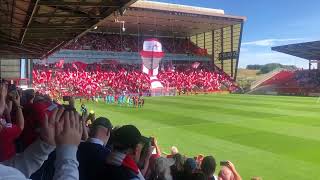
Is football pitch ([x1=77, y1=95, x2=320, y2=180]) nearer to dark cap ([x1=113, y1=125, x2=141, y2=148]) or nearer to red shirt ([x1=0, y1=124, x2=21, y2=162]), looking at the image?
red shirt ([x1=0, y1=124, x2=21, y2=162])

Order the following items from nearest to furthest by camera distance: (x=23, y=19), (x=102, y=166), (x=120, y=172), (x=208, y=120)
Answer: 1. (x=120, y=172)
2. (x=102, y=166)
3. (x=23, y=19)
4. (x=208, y=120)

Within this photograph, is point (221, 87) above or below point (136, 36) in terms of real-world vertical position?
below

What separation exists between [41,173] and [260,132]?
16.8m

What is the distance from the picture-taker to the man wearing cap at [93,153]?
379 centimetres

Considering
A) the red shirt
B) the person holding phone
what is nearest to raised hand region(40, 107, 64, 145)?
the red shirt

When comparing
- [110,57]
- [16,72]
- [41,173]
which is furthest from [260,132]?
[110,57]

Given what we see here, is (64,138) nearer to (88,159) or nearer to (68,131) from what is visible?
(68,131)

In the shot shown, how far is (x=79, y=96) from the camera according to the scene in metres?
50.5

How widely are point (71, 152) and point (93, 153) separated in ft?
4.92

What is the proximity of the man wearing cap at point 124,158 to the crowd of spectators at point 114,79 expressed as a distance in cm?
4418

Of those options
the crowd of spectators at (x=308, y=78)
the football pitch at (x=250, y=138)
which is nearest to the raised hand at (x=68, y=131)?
the football pitch at (x=250, y=138)

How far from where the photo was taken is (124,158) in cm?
351

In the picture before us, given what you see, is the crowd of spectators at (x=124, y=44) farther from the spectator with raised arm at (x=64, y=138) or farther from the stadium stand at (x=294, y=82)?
the spectator with raised arm at (x=64, y=138)

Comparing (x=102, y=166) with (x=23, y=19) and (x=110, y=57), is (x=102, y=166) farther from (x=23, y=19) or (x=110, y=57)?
(x=110, y=57)
